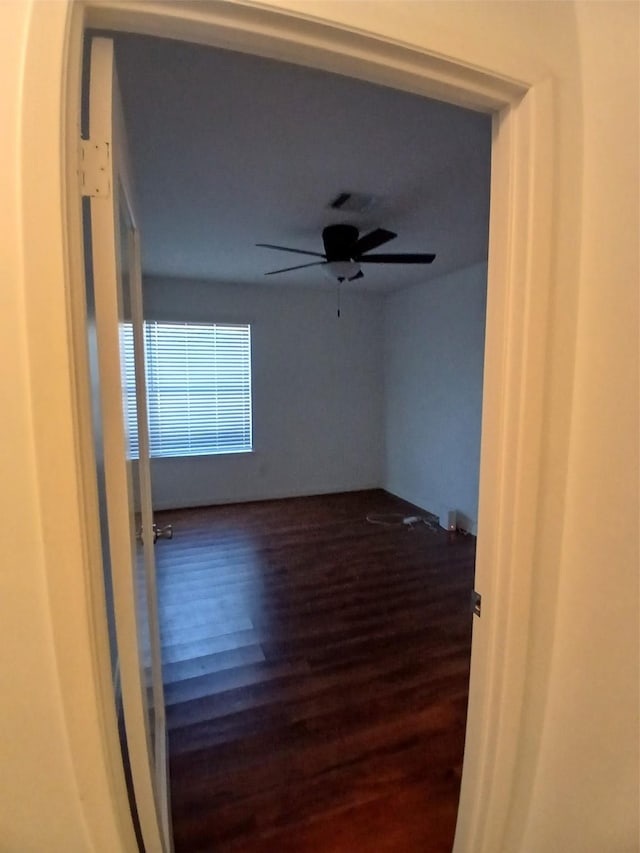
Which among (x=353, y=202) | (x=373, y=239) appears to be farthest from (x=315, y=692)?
(x=353, y=202)

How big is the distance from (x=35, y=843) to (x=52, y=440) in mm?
815

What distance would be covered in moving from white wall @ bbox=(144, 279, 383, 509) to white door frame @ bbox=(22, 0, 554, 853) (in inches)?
166

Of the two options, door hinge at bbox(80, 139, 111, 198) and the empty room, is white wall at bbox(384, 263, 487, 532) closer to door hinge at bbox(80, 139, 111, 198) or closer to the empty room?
the empty room

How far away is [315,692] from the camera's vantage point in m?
2.14

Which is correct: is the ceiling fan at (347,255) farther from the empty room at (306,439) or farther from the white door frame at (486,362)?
the white door frame at (486,362)

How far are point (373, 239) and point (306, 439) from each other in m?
3.13

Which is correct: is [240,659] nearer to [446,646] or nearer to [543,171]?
[446,646]

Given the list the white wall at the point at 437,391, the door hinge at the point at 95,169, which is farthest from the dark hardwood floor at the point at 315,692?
the door hinge at the point at 95,169

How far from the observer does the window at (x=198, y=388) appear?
4.81 meters

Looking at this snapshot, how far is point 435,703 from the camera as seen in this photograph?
2.07 m

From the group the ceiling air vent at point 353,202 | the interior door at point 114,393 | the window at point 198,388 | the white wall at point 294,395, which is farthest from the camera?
the white wall at point 294,395

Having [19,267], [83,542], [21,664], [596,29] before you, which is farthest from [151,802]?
[596,29]

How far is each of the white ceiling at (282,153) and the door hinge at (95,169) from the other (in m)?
0.81

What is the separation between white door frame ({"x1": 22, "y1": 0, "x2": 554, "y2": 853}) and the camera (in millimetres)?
708
